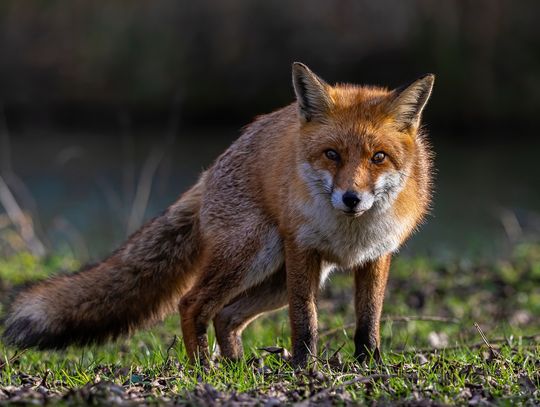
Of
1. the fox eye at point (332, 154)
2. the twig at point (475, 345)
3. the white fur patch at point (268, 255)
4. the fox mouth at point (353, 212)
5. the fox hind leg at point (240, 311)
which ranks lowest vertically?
the twig at point (475, 345)

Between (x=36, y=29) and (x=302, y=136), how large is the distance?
16.2 meters

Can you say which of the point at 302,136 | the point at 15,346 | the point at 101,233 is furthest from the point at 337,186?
the point at 101,233

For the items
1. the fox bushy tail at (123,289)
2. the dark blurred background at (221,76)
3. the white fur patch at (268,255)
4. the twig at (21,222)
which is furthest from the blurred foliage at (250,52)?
the white fur patch at (268,255)

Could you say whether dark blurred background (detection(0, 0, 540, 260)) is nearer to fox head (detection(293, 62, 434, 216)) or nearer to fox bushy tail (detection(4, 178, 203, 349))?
fox bushy tail (detection(4, 178, 203, 349))

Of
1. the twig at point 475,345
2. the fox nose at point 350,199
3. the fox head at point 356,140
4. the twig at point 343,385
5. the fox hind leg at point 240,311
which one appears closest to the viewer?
the twig at point 343,385

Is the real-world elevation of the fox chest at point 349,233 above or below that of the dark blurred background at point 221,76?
above

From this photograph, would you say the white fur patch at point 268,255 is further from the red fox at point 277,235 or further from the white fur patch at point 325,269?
the white fur patch at point 325,269

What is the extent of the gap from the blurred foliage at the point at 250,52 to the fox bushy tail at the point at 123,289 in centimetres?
1257

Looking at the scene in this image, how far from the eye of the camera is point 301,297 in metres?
6.01

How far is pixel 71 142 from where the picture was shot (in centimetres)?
1989

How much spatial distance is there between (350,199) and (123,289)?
1.98 metres

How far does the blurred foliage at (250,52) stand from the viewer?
19172 mm

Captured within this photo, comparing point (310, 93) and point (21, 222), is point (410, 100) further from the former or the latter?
point (21, 222)

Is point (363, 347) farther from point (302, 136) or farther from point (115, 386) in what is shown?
point (115, 386)
